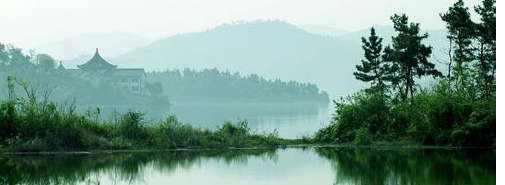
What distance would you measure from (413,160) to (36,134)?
27.4 ft

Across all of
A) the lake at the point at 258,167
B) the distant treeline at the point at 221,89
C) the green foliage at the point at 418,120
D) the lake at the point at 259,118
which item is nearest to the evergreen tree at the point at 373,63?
the green foliage at the point at 418,120

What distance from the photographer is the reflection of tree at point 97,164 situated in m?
13.5

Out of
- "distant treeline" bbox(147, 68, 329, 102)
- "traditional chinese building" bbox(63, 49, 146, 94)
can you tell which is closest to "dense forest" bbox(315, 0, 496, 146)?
"traditional chinese building" bbox(63, 49, 146, 94)

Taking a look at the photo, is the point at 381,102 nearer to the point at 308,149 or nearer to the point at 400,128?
the point at 400,128

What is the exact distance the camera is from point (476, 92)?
861 inches

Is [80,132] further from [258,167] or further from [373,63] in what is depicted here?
[373,63]

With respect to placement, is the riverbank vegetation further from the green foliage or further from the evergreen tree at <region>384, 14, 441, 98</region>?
the evergreen tree at <region>384, 14, 441, 98</region>

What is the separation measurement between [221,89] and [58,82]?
4273 cm

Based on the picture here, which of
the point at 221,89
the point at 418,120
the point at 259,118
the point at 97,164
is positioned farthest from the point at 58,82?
the point at 97,164

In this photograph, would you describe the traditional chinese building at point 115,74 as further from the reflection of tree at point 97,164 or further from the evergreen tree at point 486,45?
the reflection of tree at point 97,164

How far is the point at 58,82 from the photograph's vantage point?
9169 cm

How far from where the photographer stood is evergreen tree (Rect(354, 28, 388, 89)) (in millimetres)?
27312

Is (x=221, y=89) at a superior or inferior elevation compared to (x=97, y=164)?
superior

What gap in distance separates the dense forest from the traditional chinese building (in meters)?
77.8
